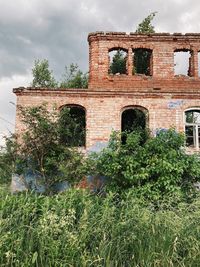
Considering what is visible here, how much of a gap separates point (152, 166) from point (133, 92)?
4008mm

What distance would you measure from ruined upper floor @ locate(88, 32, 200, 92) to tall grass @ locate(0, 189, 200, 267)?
1007cm

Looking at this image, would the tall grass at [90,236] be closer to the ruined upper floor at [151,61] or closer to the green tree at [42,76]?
the ruined upper floor at [151,61]

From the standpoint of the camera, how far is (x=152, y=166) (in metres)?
12.1

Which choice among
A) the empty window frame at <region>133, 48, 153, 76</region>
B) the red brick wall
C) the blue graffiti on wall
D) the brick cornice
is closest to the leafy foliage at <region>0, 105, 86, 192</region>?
the red brick wall

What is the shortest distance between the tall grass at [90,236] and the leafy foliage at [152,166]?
5829mm

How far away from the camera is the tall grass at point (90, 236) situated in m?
5.05

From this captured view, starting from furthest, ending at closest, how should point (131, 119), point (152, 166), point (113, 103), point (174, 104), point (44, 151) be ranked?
point (131, 119)
point (174, 104)
point (113, 103)
point (44, 151)
point (152, 166)

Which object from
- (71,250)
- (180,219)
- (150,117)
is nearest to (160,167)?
(150,117)

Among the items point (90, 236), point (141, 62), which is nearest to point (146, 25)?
point (141, 62)

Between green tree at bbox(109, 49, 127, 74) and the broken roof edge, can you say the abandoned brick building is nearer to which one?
the broken roof edge

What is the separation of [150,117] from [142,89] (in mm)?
1352

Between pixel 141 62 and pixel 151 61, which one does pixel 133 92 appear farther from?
pixel 141 62

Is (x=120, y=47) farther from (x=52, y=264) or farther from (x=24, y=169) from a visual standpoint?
(x=52, y=264)

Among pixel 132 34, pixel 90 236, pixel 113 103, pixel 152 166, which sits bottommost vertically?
pixel 90 236
